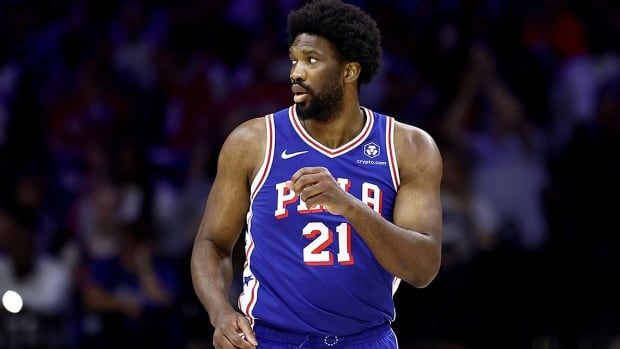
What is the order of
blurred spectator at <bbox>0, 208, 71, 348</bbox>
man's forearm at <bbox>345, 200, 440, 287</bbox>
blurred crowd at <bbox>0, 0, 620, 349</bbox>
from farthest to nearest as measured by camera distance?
1. blurred spectator at <bbox>0, 208, 71, 348</bbox>
2. blurred crowd at <bbox>0, 0, 620, 349</bbox>
3. man's forearm at <bbox>345, 200, 440, 287</bbox>

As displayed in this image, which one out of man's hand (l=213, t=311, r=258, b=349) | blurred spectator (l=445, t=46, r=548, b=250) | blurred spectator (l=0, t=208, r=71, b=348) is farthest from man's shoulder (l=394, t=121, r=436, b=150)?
blurred spectator (l=0, t=208, r=71, b=348)

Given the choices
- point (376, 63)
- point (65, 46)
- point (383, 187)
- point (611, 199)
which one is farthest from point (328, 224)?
point (65, 46)

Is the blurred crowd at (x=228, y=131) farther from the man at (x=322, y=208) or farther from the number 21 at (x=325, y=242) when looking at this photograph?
the number 21 at (x=325, y=242)

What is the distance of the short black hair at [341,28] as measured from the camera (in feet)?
16.6

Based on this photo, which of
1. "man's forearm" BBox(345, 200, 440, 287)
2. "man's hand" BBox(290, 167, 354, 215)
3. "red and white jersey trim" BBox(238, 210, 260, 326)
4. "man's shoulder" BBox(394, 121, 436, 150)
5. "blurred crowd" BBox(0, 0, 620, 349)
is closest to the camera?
"man's hand" BBox(290, 167, 354, 215)

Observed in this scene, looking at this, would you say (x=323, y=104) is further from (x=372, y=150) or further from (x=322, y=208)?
(x=322, y=208)

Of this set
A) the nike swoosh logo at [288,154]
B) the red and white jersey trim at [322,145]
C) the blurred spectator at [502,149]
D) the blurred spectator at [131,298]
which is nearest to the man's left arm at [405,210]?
the red and white jersey trim at [322,145]

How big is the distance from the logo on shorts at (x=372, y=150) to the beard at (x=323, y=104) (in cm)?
20

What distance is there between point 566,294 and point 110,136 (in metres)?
4.28

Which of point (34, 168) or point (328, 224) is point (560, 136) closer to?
point (34, 168)

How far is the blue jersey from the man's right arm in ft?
0.19

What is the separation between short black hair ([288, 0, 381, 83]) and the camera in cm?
506

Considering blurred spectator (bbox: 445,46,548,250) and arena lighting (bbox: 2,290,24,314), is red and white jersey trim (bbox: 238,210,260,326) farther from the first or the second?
blurred spectator (bbox: 445,46,548,250)

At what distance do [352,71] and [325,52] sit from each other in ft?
0.60
